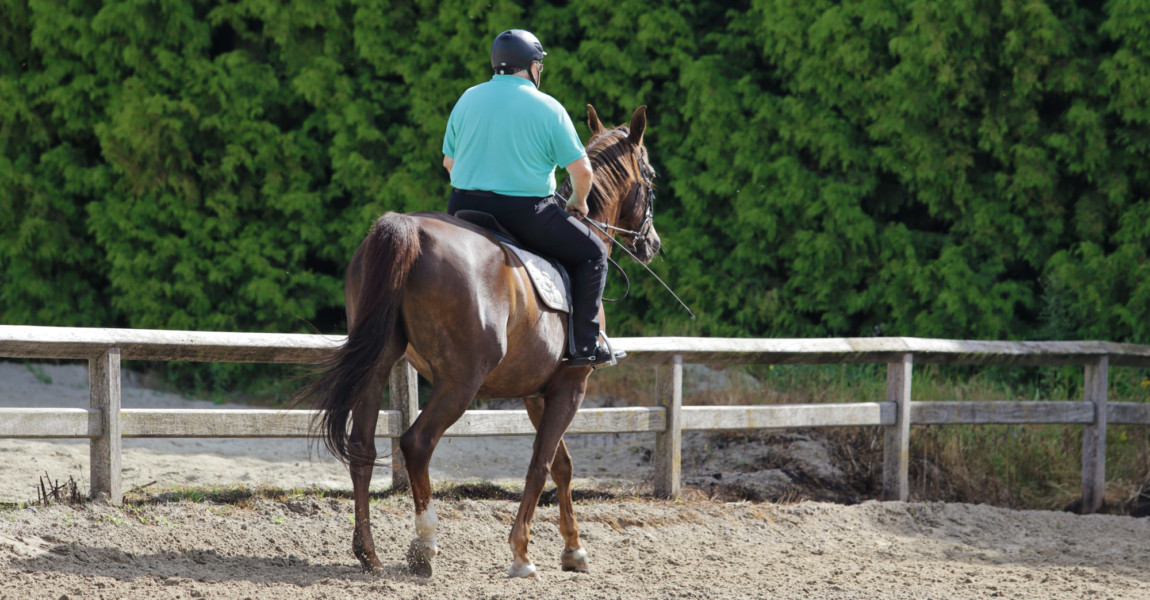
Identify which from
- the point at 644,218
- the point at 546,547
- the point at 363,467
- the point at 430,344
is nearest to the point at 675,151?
the point at 644,218

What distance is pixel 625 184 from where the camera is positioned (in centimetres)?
555

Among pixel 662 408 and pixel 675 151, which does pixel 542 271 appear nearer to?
pixel 662 408

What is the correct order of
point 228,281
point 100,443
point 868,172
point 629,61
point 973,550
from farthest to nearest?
1. point 228,281
2. point 629,61
3. point 868,172
4. point 973,550
5. point 100,443

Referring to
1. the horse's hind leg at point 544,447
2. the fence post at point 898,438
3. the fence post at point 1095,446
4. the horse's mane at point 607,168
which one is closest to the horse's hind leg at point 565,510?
the horse's hind leg at point 544,447

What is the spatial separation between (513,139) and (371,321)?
40.6 inches

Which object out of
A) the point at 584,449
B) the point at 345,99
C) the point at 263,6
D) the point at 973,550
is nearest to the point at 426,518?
the point at 973,550

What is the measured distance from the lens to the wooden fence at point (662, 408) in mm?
5109

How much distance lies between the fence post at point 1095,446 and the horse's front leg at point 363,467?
5.35 meters

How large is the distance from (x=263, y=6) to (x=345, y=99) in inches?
46.9

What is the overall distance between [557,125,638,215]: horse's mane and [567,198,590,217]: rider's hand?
20cm

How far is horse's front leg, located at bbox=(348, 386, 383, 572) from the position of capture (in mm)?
4371

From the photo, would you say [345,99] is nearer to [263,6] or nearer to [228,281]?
[263,6]

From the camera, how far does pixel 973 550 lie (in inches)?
237

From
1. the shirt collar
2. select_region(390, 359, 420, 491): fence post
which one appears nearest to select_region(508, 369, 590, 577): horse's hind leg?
select_region(390, 359, 420, 491): fence post
